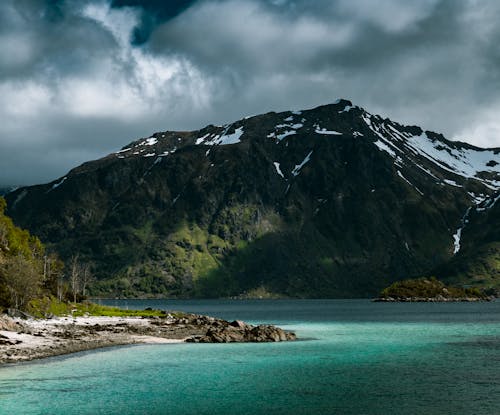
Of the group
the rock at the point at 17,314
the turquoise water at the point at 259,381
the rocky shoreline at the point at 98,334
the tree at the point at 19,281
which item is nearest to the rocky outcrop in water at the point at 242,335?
the rocky shoreline at the point at 98,334

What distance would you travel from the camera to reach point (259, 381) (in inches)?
2630

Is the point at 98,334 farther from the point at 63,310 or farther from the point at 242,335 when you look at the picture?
the point at 63,310

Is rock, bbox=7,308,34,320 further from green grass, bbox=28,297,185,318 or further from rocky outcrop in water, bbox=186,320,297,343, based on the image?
rocky outcrop in water, bbox=186,320,297,343

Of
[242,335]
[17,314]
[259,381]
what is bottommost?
[259,381]

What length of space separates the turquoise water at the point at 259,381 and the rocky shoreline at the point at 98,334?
183 inches

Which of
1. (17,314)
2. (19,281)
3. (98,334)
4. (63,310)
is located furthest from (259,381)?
(63,310)

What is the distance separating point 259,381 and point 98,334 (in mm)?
50350

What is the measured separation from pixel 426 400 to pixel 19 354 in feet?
166

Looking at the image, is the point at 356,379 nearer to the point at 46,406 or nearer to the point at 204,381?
the point at 204,381

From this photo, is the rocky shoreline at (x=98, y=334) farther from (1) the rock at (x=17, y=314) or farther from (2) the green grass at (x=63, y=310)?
(2) the green grass at (x=63, y=310)

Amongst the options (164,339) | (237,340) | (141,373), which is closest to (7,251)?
(164,339)

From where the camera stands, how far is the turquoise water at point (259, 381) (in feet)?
174

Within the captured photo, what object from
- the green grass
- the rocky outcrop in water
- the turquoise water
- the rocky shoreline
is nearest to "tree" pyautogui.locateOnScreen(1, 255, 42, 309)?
the green grass

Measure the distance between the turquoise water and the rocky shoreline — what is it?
464 centimetres
